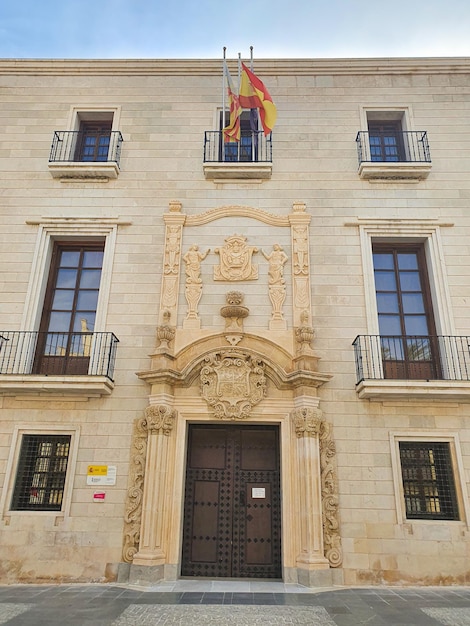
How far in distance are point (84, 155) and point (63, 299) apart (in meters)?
3.84

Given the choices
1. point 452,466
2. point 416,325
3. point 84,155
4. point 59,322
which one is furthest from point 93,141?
point 452,466

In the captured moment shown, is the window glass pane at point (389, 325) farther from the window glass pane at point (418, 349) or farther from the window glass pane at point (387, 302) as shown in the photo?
the window glass pane at point (418, 349)

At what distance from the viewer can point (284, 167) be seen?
10.2m

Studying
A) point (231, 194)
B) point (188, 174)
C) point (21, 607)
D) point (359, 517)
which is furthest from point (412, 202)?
point (21, 607)

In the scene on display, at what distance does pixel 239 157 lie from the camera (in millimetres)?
10523

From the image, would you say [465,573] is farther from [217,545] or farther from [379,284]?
[379,284]

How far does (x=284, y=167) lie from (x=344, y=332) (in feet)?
13.7

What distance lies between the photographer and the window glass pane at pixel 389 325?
911cm

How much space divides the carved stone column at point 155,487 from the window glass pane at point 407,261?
19.3 ft

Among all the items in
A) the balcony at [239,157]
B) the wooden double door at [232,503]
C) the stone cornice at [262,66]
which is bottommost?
the wooden double door at [232,503]

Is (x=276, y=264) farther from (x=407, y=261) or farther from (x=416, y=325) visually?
(x=416, y=325)

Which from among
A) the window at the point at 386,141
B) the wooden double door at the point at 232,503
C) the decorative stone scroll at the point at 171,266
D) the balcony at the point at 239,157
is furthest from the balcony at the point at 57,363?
the window at the point at 386,141

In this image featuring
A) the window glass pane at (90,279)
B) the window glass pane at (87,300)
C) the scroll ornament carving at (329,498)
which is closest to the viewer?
the scroll ornament carving at (329,498)

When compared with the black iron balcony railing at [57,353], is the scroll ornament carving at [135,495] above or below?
below
